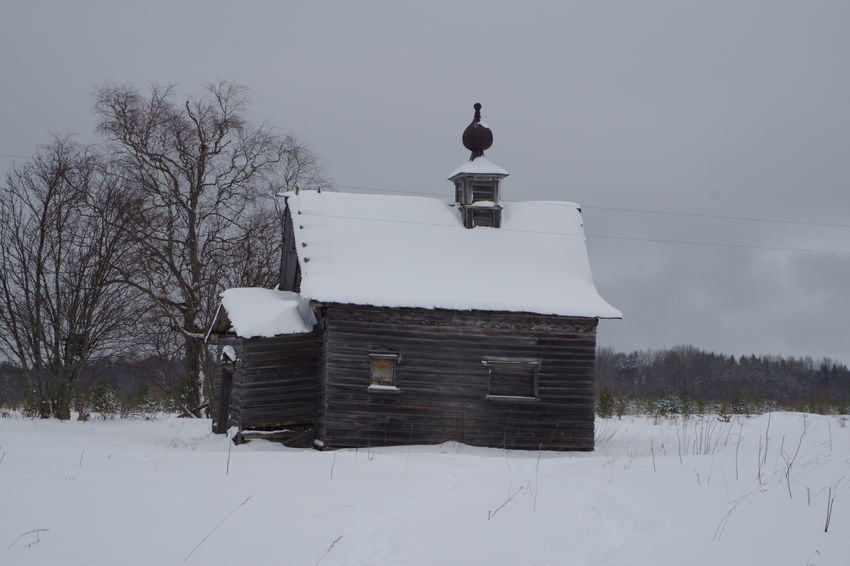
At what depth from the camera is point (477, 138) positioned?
22.2 meters

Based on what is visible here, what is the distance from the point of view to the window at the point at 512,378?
17922 millimetres

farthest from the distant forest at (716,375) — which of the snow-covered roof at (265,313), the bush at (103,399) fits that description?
the snow-covered roof at (265,313)

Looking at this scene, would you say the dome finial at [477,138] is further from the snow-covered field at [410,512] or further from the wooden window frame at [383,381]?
the snow-covered field at [410,512]

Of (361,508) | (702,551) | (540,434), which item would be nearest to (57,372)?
(540,434)

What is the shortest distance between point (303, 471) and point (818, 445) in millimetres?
12093

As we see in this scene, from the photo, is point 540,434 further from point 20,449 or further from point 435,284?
point 20,449

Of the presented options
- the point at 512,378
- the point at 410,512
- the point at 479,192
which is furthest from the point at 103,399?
the point at 410,512

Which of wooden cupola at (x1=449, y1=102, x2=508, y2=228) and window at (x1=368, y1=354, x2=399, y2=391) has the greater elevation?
wooden cupola at (x1=449, y1=102, x2=508, y2=228)

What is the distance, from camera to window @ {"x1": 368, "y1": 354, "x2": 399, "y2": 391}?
17.4 metres

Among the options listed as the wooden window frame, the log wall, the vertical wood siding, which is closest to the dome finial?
the log wall

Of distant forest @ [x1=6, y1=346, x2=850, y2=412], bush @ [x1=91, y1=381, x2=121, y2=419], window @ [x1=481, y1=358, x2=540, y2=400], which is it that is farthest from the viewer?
distant forest @ [x1=6, y1=346, x2=850, y2=412]

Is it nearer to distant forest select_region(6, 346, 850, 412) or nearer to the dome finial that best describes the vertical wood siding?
the dome finial

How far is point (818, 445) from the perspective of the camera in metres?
16.7

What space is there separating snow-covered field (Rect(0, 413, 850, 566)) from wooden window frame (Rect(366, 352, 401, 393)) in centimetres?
554
